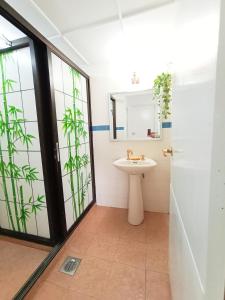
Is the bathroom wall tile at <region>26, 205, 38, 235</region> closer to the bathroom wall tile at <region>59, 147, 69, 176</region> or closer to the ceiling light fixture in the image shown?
the bathroom wall tile at <region>59, 147, 69, 176</region>

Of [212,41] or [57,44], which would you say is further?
[57,44]

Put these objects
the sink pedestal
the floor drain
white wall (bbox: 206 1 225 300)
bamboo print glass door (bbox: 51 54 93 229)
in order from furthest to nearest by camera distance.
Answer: the sink pedestal → bamboo print glass door (bbox: 51 54 93 229) → the floor drain → white wall (bbox: 206 1 225 300)

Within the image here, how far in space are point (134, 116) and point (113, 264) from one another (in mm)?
1675

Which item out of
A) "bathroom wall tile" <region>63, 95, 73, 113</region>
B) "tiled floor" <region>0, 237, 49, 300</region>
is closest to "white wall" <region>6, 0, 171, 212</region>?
"bathroom wall tile" <region>63, 95, 73, 113</region>

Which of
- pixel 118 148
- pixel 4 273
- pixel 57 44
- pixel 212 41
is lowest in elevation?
pixel 4 273

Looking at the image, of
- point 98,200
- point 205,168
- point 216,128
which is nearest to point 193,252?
point 205,168

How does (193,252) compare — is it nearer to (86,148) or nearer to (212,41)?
(212,41)

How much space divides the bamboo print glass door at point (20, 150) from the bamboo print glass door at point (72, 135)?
0.74 ft

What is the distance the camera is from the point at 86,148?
6.91 feet

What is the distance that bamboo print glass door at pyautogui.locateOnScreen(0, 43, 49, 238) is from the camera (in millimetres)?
1393

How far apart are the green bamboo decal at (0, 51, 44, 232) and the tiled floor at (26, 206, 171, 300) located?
0.59 m

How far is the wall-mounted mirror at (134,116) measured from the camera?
6.41ft

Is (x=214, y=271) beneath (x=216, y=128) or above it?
beneath

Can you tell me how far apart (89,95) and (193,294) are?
2.15m
